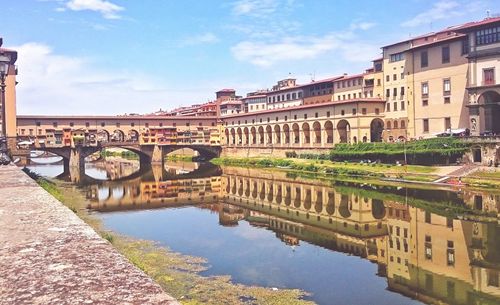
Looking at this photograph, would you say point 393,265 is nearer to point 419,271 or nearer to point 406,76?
point 419,271

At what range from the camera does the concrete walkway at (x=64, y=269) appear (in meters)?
5.15

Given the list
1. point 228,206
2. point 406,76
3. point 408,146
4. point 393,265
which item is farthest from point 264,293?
point 406,76

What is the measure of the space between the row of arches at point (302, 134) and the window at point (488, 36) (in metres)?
21.9

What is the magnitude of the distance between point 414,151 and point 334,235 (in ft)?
106

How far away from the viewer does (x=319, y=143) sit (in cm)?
8119

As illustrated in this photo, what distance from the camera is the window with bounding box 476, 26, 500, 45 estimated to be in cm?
5525

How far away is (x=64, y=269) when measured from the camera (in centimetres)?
618

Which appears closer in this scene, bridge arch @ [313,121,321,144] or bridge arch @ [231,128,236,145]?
bridge arch @ [313,121,321,144]

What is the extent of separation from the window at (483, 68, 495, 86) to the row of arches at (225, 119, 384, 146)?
20.1 metres

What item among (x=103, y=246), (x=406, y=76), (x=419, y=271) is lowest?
(x=419, y=271)

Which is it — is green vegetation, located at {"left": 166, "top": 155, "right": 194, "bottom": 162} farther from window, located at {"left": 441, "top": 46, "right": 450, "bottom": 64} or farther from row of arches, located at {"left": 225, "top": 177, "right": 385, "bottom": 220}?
window, located at {"left": 441, "top": 46, "right": 450, "bottom": 64}

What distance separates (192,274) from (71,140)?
74072 millimetres

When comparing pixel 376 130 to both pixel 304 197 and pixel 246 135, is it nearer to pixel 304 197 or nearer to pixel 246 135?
pixel 246 135

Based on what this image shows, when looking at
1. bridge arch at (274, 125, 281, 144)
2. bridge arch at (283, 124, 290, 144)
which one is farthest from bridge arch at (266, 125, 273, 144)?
bridge arch at (283, 124, 290, 144)
